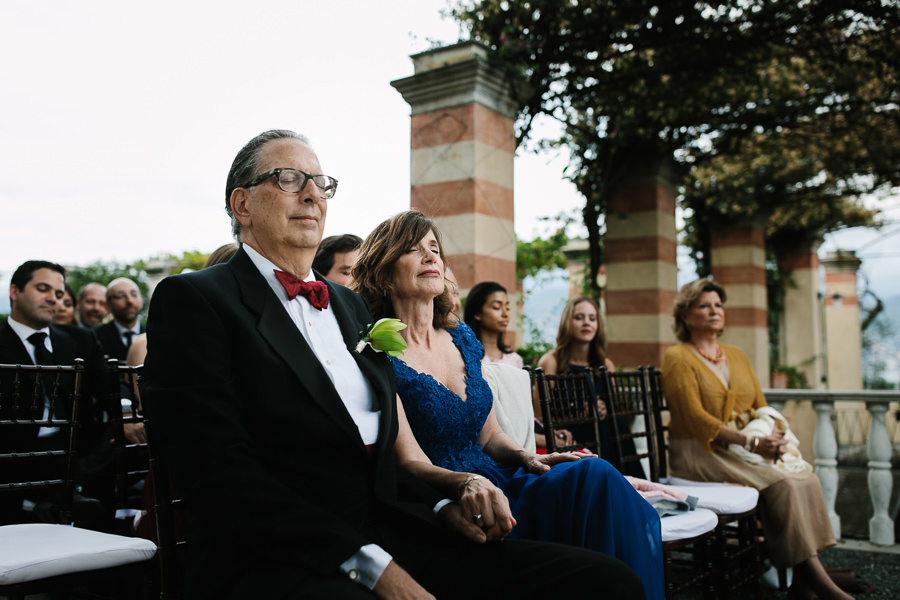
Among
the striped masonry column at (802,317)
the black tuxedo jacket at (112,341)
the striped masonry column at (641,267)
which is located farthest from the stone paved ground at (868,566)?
the striped masonry column at (802,317)

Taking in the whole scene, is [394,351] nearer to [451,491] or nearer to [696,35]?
[451,491]

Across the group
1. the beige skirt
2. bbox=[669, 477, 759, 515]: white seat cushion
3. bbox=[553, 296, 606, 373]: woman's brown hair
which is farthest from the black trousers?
bbox=[553, 296, 606, 373]: woman's brown hair

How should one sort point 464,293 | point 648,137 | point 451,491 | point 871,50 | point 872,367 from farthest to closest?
point 872,367 → point 648,137 → point 871,50 → point 464,293 → point 451,491

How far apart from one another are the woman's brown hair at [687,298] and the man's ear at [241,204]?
3.32 meters

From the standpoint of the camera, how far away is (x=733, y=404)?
4375 mm

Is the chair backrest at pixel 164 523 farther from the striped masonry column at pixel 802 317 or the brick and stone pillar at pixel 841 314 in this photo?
the brick and stone pillar at pixel 841 314

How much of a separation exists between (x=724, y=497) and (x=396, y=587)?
249 cm

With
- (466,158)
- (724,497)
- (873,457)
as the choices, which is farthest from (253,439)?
(873,457)

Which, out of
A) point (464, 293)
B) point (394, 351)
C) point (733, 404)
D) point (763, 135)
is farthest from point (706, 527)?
point (763, 135)

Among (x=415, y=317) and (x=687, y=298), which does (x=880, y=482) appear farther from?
(x=415, y=317)

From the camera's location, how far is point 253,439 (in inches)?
67.8

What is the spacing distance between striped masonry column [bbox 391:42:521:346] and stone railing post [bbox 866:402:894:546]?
9.14 feet

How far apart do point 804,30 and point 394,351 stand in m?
6.15

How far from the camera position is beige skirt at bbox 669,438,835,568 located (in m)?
3.88
